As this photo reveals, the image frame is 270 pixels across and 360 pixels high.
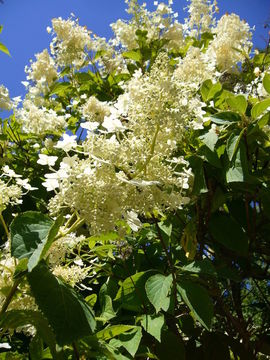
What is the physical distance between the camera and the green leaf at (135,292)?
139 cm

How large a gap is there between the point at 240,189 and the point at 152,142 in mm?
627

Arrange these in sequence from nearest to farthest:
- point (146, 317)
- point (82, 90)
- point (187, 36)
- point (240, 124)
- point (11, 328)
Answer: point (11, 328)
point (146, 317)
point (240, 124)
point (82, 90)
point (187, 36)

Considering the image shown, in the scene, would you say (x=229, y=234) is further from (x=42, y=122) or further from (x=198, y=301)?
(x=42, y=122)

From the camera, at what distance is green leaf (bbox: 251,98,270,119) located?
1.32m

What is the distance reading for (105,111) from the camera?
78.7 inches

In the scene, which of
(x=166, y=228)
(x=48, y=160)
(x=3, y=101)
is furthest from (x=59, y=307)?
(x=3, y=101)

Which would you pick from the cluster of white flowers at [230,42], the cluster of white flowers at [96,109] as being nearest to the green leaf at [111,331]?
the cluster of white flowers at [96,109]

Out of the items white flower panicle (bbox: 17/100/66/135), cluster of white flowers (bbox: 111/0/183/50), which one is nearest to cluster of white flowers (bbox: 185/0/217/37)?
cluster of white flowers (bbox: 111/0/183/50)

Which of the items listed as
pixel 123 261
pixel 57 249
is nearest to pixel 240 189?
pixel 123 261

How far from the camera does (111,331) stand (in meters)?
1.19

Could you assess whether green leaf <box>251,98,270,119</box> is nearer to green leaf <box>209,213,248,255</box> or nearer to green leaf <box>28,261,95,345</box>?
green leaf <box>209,213,248,255</box>

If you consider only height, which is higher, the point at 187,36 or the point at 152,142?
the point at 187,36

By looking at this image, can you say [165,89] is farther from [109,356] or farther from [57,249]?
[109,356]

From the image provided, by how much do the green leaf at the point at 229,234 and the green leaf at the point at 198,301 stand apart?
0.34 metres
